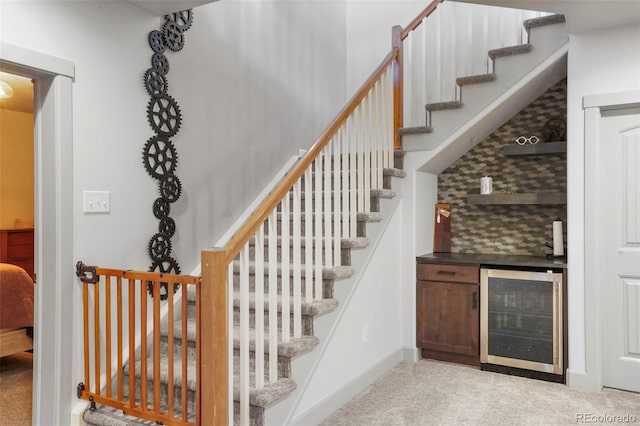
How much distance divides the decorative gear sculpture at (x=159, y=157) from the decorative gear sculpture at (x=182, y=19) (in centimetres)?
82

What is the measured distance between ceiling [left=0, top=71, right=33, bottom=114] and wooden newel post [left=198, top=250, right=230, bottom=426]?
310cm

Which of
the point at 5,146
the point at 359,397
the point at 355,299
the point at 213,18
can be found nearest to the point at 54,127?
the point at 213,18

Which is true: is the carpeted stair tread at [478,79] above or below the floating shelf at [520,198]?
above

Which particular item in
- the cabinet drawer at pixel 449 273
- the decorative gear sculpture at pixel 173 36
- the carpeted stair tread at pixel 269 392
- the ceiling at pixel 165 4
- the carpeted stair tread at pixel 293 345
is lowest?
the carpeted stair tread at pixel 269 392

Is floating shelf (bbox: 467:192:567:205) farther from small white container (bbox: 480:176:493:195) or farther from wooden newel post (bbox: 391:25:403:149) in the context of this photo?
wooden newel post (bbox: 391:25:403:149)

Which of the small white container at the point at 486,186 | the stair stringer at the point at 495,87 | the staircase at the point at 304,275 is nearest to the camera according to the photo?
the staircase at the point at 304,275

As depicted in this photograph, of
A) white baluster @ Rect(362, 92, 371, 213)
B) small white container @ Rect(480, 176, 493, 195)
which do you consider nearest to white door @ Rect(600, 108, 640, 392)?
small white container @ Rect(480, 176, 493, 195)

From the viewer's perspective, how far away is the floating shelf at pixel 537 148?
11.8ft

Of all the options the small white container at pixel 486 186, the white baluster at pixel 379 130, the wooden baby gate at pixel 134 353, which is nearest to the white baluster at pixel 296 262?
the wooden baby gate at pixel 134 353

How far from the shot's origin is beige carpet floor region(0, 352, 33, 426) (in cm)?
265

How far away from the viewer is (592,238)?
10.2 ft

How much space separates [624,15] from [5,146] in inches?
258

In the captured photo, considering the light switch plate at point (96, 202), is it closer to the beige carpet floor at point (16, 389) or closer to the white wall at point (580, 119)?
the beige carpet floor at point (16, 389)

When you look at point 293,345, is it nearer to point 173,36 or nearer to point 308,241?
point 308,241
